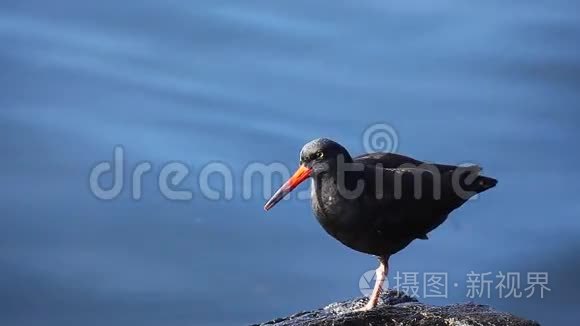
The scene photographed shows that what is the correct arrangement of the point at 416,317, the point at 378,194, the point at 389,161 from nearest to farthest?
the point at 416,317 < the point at 378,194 < the point at 389,161

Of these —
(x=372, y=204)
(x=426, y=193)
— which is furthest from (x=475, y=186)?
(x=372, y=204)

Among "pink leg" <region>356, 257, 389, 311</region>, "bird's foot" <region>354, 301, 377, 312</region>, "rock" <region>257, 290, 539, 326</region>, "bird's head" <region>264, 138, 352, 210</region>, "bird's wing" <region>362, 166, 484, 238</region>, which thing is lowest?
"rock" <region>257, 290, 539, 326</region>

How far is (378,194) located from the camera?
7383 mm

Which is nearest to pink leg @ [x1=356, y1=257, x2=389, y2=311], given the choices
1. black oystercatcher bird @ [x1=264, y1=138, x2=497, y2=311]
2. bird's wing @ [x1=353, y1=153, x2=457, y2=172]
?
black oystercatcher bird @ [x1=264, y1=138, x2=497, y2=311]

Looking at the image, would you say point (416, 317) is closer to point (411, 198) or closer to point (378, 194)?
point (378, 194)

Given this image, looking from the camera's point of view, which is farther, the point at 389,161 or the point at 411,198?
the point at 389,161

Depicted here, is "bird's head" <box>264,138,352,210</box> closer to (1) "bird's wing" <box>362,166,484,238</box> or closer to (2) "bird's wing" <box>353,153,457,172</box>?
(1) "bird's wing" <box>362,166,484,238</box>

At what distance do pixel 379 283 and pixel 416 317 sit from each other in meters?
0.77

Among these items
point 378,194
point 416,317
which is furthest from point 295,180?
point 416,317

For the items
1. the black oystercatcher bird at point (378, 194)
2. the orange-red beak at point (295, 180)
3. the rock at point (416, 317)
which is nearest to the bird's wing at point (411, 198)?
the black oystercatcher bird at point (378, 194)

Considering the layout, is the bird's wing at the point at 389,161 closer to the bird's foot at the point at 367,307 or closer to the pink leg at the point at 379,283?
the pink leg at the point at 379,283

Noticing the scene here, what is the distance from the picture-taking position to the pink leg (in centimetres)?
733

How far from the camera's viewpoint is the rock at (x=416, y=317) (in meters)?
6.67

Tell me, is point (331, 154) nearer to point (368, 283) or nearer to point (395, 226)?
point (395, 226)
